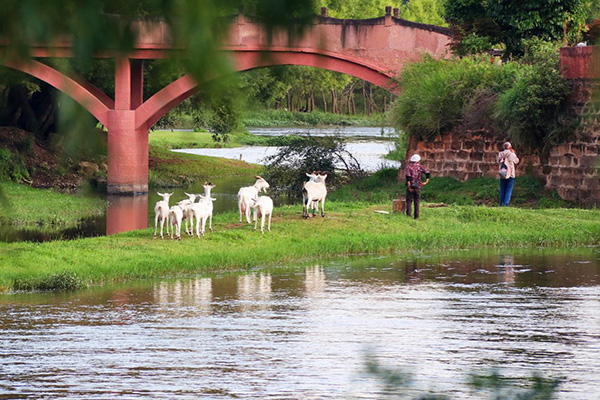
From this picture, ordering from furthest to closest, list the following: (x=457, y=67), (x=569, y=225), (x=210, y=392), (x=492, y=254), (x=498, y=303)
→ (x=457, y=67)
(x=569, y=225)
(x=492, y=254)
(x=498, y=303)
(x=210, y=392)

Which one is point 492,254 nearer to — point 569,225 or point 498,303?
point 569,225

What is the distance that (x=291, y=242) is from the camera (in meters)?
20.0

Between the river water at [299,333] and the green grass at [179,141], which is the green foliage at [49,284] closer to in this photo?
the river water at [299,333]

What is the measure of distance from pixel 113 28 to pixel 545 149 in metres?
25.9

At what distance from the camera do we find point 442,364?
36.6ft

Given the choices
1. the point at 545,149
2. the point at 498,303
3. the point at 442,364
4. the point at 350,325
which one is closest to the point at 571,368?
the point at 442,364

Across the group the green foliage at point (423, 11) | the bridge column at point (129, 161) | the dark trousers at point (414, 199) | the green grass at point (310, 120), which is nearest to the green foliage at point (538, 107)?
the dark trousers at point (414, 199)

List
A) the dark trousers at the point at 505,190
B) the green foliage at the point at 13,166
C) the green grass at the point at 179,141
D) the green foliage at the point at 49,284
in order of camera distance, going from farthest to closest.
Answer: the green grass at the point at 179,141 → the green foliage at the point at 13,166 → the dark trousers at the point at 505,190 → the green foliage at the point at 49,284

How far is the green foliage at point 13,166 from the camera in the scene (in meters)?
35.9

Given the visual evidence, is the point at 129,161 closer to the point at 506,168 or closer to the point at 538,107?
the point at 538,107

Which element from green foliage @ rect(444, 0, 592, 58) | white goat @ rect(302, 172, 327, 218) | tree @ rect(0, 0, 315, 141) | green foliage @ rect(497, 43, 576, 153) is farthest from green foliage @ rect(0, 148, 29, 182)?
tree @ rect(0, 0, 315, 141)

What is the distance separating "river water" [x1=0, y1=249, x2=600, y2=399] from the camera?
10.3 m

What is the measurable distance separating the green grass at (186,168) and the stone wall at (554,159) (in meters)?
13.4

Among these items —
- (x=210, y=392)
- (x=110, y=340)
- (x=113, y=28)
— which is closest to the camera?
(x=113, y=28)
